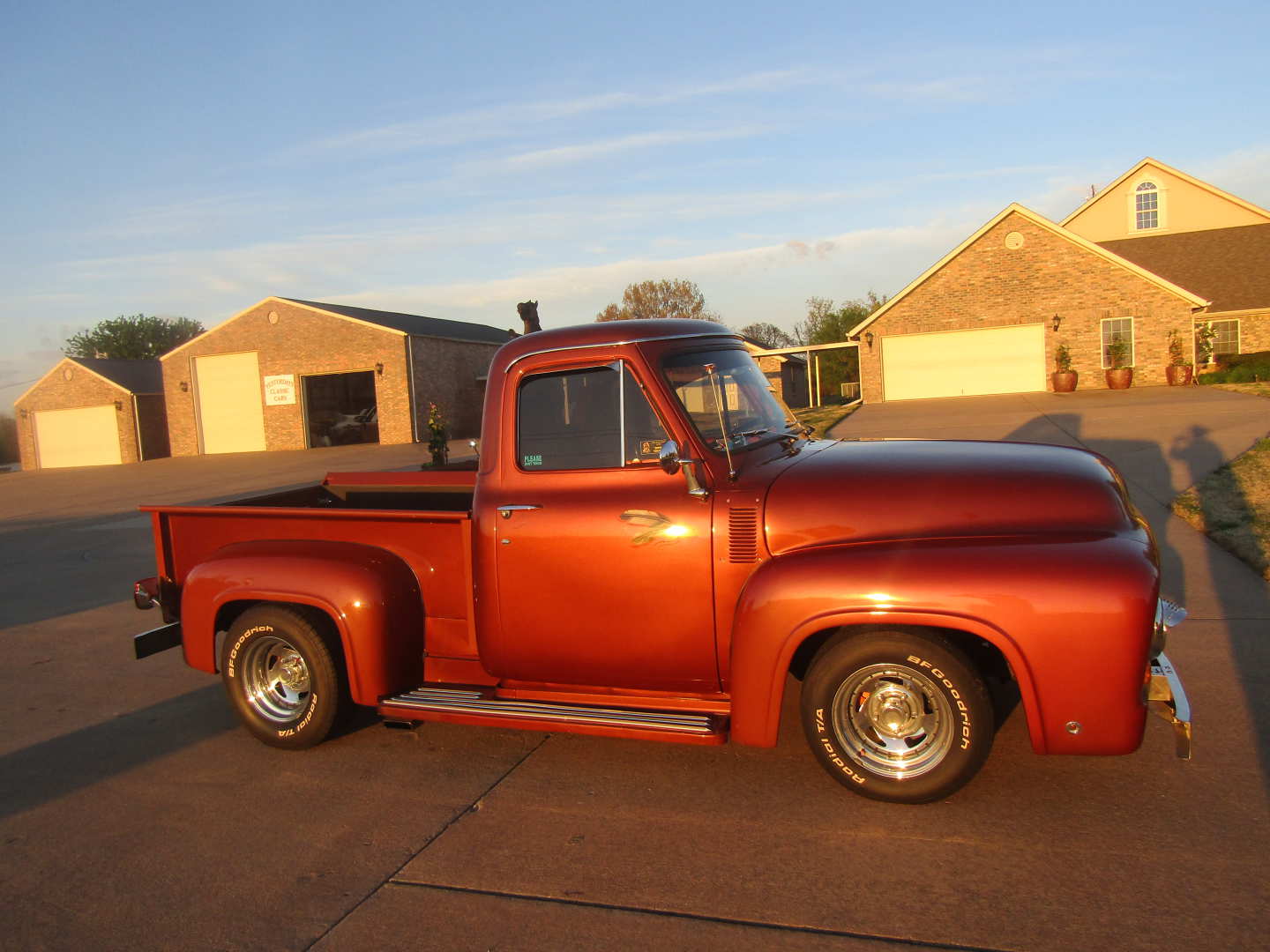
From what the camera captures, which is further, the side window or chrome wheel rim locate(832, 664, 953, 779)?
the side window

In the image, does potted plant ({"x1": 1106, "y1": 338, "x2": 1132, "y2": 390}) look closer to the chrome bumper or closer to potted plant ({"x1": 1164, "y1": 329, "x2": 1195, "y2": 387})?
potted plant ({"x1": 1164, "y1": 329, "x2": 1195, "y2": 387})

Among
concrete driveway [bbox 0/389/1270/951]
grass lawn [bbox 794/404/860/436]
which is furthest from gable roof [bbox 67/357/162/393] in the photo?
concrete driveway [bbox 0/389/1270/951]

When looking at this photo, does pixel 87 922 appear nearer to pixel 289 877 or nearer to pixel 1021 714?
pixel 289 877

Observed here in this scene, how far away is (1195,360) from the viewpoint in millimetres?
28047

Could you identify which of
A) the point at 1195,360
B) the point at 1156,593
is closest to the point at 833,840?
the point at 1156,593

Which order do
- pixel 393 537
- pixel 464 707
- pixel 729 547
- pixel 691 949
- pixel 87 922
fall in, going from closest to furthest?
1. pixel 691 949
2. pixel 87 922
3. pixel 729 547
4. pixel 464 707
5. pixel 393 537

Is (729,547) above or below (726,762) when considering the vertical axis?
above

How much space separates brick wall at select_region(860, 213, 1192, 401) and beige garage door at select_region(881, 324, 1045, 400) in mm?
303

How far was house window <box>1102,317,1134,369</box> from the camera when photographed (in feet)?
91.5

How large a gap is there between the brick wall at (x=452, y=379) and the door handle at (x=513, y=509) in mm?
29980

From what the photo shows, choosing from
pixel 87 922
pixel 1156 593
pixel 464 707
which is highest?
pixel 1156 593

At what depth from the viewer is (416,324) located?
37750 millimetres

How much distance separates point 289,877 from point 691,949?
1.63m

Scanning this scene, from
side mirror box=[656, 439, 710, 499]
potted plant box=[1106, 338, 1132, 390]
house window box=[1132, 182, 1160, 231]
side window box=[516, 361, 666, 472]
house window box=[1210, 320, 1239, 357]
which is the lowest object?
side mirror box=[656, 439, 710, 499]
